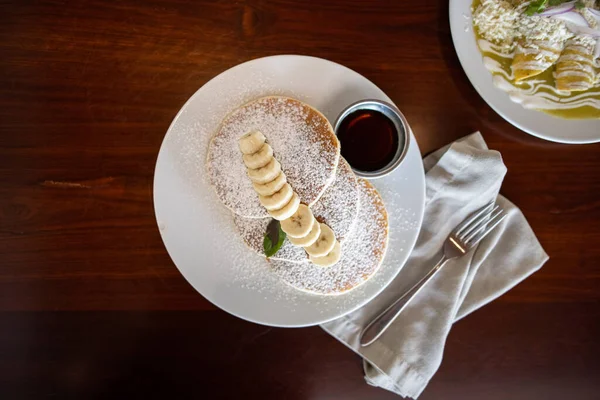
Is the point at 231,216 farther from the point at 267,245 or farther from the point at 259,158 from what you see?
the point at 259,158

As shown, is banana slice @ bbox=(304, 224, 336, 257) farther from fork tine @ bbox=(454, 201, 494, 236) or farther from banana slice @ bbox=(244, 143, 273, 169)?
fork tine @ bbox=(454, 201, 494, 236)

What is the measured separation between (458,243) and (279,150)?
0.61 meters

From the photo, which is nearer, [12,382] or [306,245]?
[306,245]

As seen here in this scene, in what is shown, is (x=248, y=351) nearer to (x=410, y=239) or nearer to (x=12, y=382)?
(x=410, y=239)

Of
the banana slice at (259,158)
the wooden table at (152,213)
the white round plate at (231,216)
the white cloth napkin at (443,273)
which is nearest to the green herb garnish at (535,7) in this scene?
the wooden table at (152,213)

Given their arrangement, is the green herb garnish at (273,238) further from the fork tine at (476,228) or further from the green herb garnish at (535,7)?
the green herb garnish at (535,7)

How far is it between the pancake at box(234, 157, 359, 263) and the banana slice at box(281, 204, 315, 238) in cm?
8

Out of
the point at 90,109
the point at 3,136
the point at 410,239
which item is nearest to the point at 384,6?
the point at 410,239

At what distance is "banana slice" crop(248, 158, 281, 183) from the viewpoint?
1.18 meters

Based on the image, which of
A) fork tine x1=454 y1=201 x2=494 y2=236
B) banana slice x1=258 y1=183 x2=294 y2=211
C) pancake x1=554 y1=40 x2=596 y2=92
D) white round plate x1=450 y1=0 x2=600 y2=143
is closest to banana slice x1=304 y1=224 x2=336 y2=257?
banana slice x1=258 y1=183 x2=294 y2=211

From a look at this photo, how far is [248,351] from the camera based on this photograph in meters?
1.42

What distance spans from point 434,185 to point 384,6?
0.57 meters

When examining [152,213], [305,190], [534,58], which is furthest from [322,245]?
[534,58]

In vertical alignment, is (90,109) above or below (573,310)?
above
